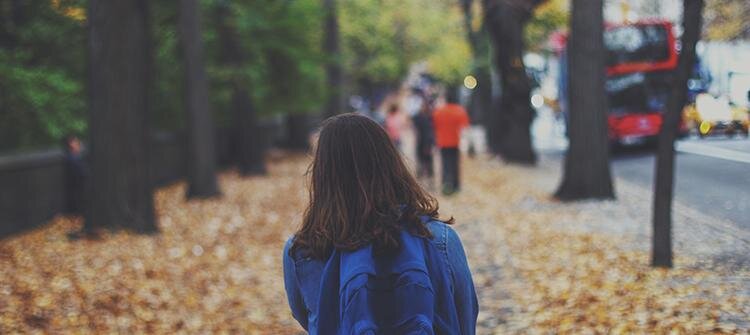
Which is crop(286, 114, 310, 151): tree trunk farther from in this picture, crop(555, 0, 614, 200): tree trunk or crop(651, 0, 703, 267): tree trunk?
crop(651, 0, 703, 267): tree trunk

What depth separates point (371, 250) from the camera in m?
2.73

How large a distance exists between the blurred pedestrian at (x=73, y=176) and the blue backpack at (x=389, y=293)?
1476cm

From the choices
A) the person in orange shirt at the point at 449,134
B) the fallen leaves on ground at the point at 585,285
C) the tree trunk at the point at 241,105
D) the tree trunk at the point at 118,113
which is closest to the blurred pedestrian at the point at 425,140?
the person in orange shirt at the point at 449,134

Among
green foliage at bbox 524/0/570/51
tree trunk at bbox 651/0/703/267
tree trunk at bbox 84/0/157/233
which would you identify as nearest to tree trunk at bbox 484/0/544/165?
green foliage at bbox 524/0/570/51

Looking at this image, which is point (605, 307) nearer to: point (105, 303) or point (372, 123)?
point (105, 303)

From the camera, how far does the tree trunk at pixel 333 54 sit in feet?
107

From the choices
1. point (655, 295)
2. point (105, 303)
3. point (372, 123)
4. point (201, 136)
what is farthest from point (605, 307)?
point (201, 136)

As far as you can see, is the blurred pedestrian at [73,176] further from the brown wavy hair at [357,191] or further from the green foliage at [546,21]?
the brown wavy hair at [357,191]

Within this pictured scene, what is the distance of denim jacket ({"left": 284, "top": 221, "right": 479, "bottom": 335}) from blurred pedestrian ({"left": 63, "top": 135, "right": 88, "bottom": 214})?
47.6ft

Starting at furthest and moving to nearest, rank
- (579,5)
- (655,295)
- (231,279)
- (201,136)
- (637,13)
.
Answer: (637,13) < (201,136) < (579,5) < (231,279) < (655,295)

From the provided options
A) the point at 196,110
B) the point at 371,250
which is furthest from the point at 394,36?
the point at 371,250

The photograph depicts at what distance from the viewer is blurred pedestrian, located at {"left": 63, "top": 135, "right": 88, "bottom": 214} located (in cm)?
1675

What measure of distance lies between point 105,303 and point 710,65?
1839cm

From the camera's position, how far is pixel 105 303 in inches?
339
